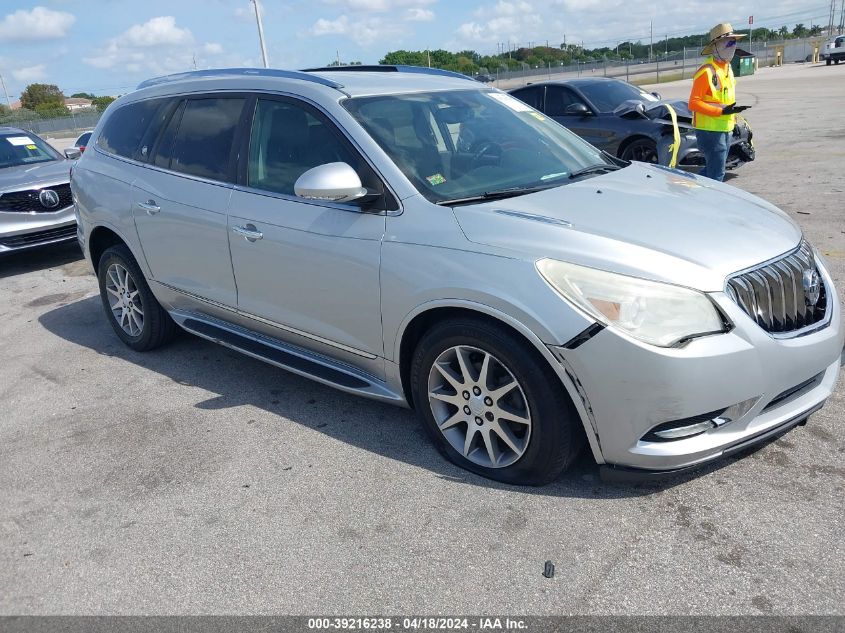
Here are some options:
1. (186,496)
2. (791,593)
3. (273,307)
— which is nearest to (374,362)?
(273,307)

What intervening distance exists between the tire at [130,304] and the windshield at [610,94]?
7689mm

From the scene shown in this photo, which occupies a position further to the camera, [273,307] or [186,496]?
[273,307]

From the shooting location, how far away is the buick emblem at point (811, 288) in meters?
3.20

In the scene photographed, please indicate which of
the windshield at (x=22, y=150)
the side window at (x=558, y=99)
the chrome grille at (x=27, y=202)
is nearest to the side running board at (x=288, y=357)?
the chrome grille at (x=27, y=202)

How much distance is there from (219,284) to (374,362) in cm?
129

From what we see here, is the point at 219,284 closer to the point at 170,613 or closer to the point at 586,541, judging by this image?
the point at 170,613

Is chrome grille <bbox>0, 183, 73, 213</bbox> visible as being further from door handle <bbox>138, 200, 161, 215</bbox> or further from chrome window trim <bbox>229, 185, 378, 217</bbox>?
chrome window trim <bbox>229, 185, 378, 217</bbox>

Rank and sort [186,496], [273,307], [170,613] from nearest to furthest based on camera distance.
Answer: [170,613], [186,496], [273,307]

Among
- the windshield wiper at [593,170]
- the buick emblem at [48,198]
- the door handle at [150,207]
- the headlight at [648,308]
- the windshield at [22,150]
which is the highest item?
the windshield at [22,150]

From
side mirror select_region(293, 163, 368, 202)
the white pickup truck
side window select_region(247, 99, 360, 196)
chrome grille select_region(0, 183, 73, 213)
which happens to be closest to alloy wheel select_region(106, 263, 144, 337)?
side window select_region(247, 99, 360, 196)

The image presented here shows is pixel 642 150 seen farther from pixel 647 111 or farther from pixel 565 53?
pixel 565 53

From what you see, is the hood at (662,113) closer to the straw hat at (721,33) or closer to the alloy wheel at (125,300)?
the straw hat at (721,33)

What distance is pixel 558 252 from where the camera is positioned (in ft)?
9.91

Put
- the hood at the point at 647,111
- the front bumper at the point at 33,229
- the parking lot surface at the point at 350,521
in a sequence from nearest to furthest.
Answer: the parking lot surface at the point at 350,521 → the front bumper at the point at 33,229 → the hood at the point at 647,111
